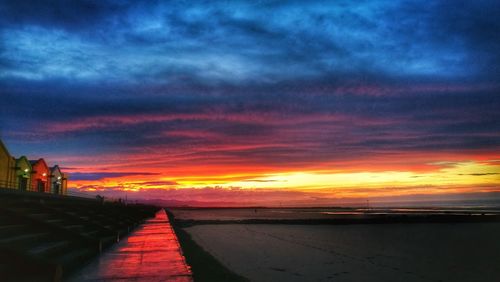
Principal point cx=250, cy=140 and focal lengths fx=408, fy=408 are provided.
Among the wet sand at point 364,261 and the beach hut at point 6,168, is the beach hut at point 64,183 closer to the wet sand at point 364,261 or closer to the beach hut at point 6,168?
the beach hut at point 6,168

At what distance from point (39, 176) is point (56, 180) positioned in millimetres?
9274

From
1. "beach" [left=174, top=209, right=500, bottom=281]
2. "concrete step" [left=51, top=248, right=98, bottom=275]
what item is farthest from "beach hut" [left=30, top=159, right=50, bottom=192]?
"concrete step" [left=51, top=248, right=98, bottom=275]

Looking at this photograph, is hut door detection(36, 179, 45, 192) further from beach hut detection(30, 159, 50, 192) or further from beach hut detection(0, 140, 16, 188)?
beach hut detection(0, 140, 16, 188)

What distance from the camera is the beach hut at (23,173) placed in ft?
145

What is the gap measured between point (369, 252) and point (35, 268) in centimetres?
1867

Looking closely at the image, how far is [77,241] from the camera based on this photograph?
944cm

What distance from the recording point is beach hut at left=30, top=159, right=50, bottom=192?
165 ft

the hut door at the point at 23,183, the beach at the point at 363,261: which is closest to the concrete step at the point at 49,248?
the beach at the point at 363,261

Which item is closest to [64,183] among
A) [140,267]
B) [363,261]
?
[363,261]

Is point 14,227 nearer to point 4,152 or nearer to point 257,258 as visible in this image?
point 257,258

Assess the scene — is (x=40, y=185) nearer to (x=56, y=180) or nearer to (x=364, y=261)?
(x=56, y=180)

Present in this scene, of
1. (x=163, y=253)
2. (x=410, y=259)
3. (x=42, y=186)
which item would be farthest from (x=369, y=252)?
(x=42, y=186)

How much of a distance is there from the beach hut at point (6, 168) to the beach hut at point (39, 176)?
6222mm

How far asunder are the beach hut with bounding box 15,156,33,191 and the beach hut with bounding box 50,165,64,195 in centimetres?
1105
